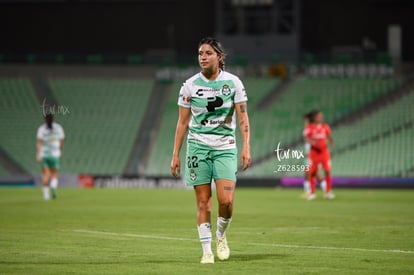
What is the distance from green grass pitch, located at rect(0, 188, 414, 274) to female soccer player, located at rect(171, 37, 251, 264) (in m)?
0.94

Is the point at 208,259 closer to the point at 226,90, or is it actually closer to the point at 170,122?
the point at 226,90

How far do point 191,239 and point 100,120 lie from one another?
3433 cm

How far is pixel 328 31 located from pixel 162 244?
38.4m

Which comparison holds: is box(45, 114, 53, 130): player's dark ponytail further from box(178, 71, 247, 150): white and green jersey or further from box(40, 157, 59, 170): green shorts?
box(178, 71, 247, 150): white and green jersey

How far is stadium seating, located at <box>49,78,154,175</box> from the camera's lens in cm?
4805

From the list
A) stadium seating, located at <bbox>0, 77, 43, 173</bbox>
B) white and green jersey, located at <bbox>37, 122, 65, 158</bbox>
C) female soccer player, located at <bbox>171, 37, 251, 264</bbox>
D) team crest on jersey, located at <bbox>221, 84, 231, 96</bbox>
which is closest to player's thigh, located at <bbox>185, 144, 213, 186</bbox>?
female soccer player, located at <bbox>171, 37, 251, 264</bbox>

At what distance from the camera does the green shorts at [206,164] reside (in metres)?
13.1

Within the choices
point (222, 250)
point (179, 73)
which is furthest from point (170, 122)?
point (222, 250)

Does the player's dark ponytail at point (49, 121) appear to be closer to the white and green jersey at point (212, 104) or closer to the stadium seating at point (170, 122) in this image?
the stadium seating at point (170, 122)

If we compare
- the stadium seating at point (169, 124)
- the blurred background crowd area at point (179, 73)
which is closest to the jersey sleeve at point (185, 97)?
the blurred background crowd area at point (179, 73)

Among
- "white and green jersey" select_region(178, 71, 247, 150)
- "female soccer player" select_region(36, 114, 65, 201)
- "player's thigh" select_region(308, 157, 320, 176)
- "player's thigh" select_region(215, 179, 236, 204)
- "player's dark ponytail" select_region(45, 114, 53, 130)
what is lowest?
"player's thigh" select_region(308, 157, 320, 176)

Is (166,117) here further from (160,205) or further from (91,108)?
(160,205)

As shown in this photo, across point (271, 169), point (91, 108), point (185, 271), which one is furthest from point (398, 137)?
point (185, 271)

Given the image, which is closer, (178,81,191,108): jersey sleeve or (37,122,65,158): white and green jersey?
(178,81,191,108): jersey sleeve
